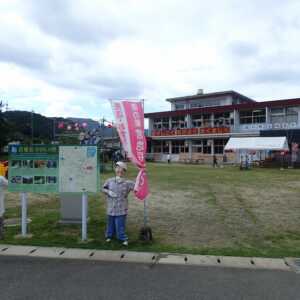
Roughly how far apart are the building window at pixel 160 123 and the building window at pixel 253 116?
10.3m

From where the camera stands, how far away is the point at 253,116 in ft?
122

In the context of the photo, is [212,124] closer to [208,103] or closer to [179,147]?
[179,147]

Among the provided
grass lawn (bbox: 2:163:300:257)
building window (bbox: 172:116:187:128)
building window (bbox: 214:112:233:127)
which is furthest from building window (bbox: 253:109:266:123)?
grass lawn (bbox: 2:163:300:257)

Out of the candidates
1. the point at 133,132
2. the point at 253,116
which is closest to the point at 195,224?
the point at 133,132

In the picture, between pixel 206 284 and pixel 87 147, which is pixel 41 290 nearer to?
pixel 206 284

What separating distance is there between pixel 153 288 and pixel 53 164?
10.1 ft

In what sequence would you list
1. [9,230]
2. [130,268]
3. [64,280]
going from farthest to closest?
[9,230]
[130,268]
[64,280]

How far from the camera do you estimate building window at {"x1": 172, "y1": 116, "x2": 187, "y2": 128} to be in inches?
1688

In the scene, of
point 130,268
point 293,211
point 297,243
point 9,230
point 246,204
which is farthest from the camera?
point 246,204

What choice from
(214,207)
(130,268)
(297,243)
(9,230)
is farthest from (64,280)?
(214,207)

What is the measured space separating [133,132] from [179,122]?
38.4m

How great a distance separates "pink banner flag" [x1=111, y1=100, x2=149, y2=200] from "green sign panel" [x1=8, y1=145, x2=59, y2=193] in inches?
54.0

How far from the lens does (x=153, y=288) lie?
12.5ft

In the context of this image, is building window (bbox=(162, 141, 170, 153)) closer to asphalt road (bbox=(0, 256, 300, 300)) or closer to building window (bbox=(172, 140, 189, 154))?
building window (bbox=(172, 140, 189, 154))
